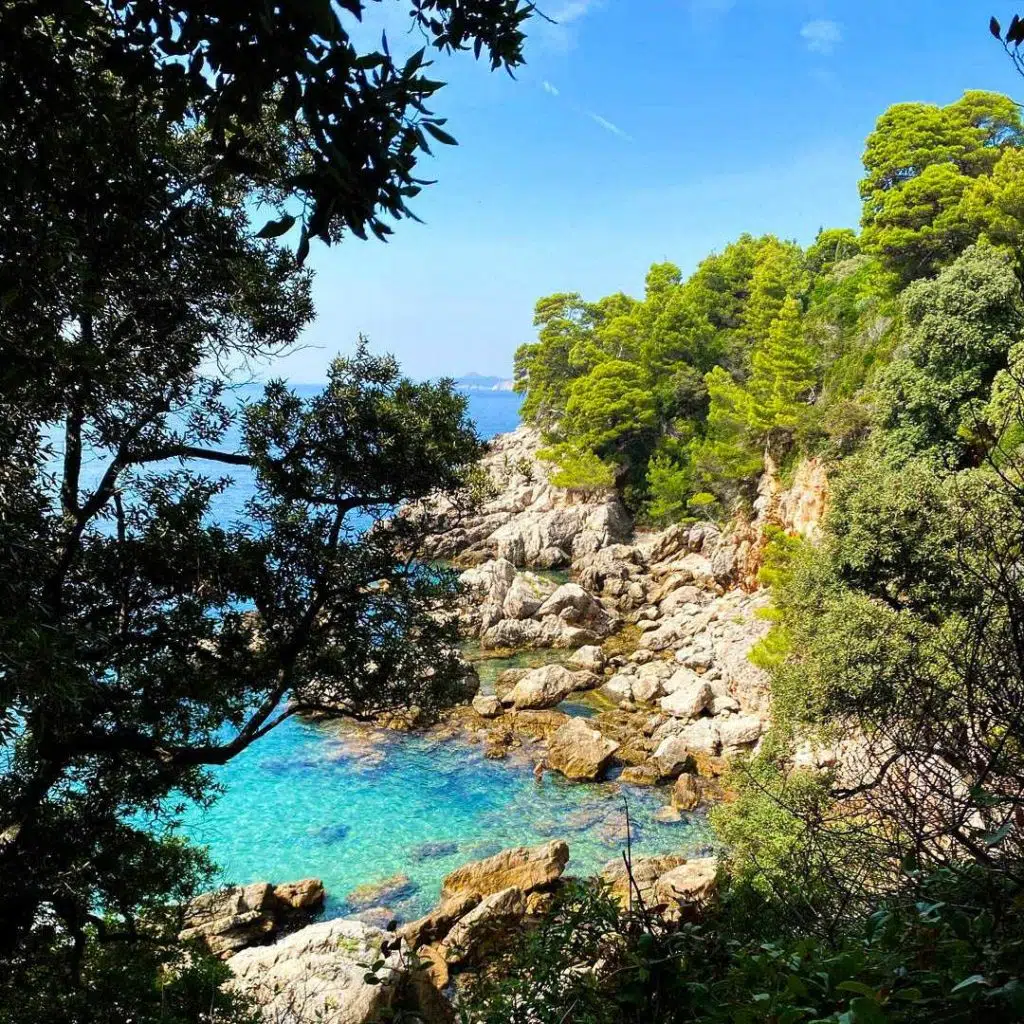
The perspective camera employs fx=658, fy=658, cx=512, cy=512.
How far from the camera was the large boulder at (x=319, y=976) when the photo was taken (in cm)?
711

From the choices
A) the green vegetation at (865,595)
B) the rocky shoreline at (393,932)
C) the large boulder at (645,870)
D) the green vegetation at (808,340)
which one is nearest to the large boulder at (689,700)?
the green vegetation at (865,595)

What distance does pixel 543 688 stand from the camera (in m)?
21.6

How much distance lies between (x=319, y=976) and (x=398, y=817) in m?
8.94

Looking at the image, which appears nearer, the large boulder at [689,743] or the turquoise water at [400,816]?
the turquoise water at [400,816]

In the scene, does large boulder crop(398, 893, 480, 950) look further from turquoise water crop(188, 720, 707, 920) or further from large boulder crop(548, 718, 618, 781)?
large boulder crop(548, 718, 618, 781)

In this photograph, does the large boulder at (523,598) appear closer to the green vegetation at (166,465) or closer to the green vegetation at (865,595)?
the green vegetation at (865,595)

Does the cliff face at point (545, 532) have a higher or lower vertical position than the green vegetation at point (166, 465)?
higher

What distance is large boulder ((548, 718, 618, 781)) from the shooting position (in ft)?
57.8

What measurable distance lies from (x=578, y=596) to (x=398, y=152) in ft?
84.4

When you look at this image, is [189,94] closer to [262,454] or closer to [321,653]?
[262,454]

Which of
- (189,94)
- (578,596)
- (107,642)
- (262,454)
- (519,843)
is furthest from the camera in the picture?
(578,596)

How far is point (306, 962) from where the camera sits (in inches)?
338

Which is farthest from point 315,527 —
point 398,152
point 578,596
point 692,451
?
point 692,451

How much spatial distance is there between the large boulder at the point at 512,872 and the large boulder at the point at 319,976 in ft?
9.79
